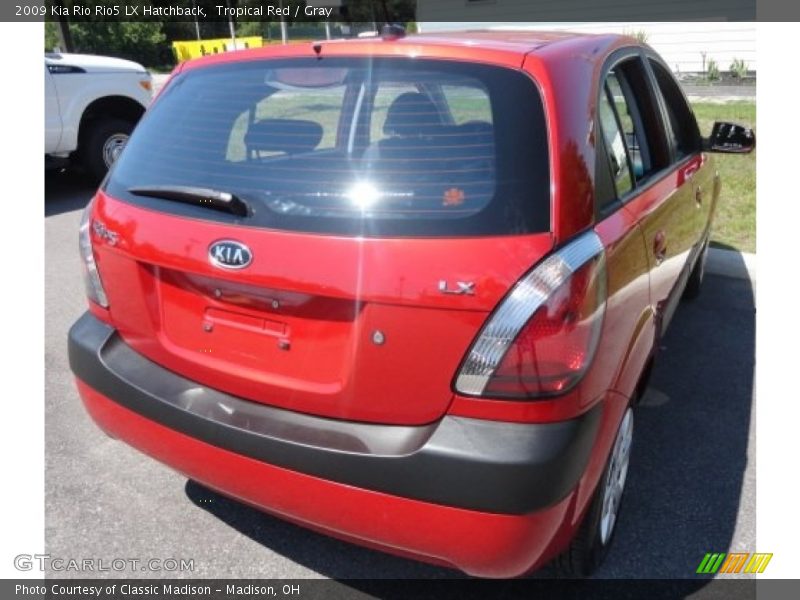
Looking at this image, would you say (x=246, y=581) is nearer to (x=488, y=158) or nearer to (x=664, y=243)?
(x=488, y=158)

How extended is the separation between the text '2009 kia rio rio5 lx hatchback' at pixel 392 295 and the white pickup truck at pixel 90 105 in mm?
6159

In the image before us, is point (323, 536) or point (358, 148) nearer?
point (358, 148)

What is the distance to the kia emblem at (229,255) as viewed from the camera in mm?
1991

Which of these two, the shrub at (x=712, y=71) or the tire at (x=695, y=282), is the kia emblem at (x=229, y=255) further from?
the shrub at (x=712, y=71)

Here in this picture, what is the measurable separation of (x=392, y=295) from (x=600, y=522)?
43.0 inches

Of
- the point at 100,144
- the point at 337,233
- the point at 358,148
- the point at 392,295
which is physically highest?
the point at 100,144

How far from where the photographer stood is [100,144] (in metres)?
8.26

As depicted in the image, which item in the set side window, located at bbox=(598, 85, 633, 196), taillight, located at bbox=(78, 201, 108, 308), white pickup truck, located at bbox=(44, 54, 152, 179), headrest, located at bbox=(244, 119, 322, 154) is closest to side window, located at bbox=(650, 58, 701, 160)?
side window, located at bbox=(598, 85, 633, 196)

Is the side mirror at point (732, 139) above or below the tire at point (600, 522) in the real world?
above

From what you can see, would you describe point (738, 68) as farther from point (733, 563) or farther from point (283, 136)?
point (283, 136)

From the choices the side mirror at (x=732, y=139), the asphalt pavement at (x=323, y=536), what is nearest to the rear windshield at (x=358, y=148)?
the asphalt pavement at (x=323, y=536)

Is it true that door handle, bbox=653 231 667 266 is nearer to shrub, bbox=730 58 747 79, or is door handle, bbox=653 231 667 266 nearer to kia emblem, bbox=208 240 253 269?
kia emblem, bbox=208 240 253 269

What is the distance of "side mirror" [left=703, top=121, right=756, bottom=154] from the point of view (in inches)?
142

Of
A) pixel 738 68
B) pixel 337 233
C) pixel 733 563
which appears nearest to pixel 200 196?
pixel 337 233
